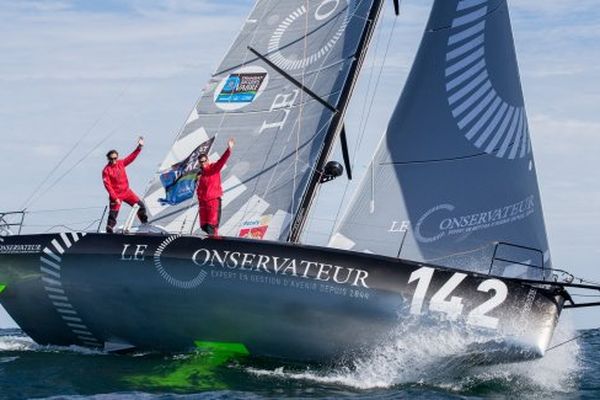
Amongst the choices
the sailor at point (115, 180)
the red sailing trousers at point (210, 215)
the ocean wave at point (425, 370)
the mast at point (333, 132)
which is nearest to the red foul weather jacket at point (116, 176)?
the sailor at point (115, 180)

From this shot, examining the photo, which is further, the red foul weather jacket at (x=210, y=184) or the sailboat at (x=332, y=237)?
the red foul weather jacket at (x=210, y=184)

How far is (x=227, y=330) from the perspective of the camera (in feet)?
44.1

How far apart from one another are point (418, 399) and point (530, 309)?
1886 millimetres

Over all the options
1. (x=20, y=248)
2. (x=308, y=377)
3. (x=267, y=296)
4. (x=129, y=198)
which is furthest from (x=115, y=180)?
(x=308, y=377)

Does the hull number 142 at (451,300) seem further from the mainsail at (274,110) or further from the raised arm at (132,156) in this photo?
the raised arm at (132,156)

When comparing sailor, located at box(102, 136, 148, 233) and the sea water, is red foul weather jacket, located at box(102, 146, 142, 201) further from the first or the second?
the sea water

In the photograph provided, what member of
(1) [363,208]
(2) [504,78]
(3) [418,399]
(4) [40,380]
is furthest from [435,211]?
(4) [40,380]

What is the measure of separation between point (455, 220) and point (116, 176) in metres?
4.27

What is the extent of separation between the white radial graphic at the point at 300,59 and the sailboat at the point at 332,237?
0.02m

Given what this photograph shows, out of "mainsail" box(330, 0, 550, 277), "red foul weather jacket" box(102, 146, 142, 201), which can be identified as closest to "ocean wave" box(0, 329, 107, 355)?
"red foul weather jacket" box(102, 146, 142, 201)

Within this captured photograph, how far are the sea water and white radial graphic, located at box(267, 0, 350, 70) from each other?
4.60 meters

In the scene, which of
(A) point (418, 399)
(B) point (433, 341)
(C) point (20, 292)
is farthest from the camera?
(C) point (20, 292)

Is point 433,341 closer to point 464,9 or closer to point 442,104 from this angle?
point 442,104

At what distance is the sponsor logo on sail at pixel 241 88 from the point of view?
1661 centimetres
